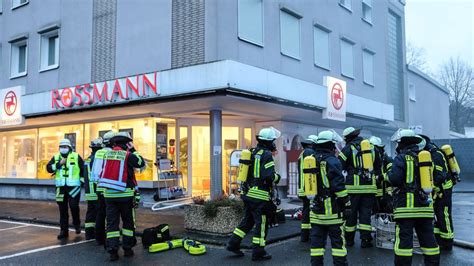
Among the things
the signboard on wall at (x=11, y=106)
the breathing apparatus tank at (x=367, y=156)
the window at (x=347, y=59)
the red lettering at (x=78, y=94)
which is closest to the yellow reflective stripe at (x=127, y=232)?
the breathing apparatus tank at (x=367, y=156)

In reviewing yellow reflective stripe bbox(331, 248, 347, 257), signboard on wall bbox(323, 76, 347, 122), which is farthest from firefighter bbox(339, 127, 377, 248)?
signboard on wall bbox(323, 76, 347, 122)

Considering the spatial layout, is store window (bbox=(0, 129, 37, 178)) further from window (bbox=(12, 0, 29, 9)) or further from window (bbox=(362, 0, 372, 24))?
window (bbox=(362, 0, 372, 24))

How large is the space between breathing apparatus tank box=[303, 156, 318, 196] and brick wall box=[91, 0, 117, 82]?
914 cm

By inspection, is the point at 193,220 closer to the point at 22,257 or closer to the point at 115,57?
the point at 22,257

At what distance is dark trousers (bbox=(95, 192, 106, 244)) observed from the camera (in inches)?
319

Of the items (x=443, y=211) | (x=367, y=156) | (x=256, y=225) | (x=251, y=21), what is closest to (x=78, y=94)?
(x=251, y=21)

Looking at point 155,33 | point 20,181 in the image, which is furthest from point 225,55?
point 20,181

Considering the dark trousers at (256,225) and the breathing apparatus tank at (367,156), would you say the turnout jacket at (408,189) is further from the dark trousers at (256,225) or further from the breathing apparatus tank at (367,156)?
the dark trousers at (256,225)

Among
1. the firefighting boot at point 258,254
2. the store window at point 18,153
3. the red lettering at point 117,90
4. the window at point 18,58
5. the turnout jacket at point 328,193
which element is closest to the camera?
the turnout jacket at point 328,193

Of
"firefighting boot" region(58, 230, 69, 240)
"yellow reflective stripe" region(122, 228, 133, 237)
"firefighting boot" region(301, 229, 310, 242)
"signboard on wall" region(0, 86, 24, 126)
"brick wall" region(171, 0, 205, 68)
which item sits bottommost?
"firefighting boot" region(58, 230, 69, 240)

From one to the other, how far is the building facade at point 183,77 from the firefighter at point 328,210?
4939 mm

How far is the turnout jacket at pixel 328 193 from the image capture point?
5781 millimetres

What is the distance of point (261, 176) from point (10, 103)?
12732 mm

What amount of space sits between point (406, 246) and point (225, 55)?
719cm
